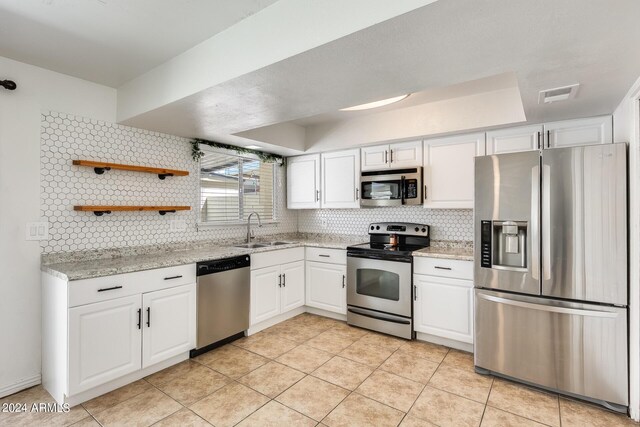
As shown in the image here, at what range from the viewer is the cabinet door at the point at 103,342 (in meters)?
2.12

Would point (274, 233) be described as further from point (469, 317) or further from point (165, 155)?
point (469, 317)

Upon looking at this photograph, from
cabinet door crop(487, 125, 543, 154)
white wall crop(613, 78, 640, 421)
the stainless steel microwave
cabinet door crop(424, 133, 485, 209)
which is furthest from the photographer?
the stainless steel microwave

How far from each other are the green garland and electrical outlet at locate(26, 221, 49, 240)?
1461mm

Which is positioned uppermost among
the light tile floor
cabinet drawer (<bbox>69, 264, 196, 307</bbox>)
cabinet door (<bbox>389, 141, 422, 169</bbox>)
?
cabinet door (<bbox>389, 141, 422, 169</bbox>)

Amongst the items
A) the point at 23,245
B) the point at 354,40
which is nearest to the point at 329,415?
the point at 354,40

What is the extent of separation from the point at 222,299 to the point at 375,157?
91.6 inches

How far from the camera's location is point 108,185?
9.24ft

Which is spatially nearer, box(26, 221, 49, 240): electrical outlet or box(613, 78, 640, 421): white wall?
box(613, 78, 640, 421): white wall

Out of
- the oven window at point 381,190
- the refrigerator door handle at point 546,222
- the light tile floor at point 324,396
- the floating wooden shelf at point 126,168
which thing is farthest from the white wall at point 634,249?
the floating wooden shelf at point 126,168

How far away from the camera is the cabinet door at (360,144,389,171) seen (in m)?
3.74

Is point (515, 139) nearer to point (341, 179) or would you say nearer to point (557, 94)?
point (557, 94)

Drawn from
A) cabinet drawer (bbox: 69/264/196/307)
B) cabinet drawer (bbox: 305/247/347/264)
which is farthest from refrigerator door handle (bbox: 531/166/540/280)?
cabinet drawer (bbox: 69/264/196/307)

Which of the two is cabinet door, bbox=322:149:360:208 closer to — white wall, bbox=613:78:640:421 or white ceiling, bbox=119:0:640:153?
white ceiling, bbox=119:0:640:153

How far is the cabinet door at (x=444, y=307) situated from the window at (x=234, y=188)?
2272mm
